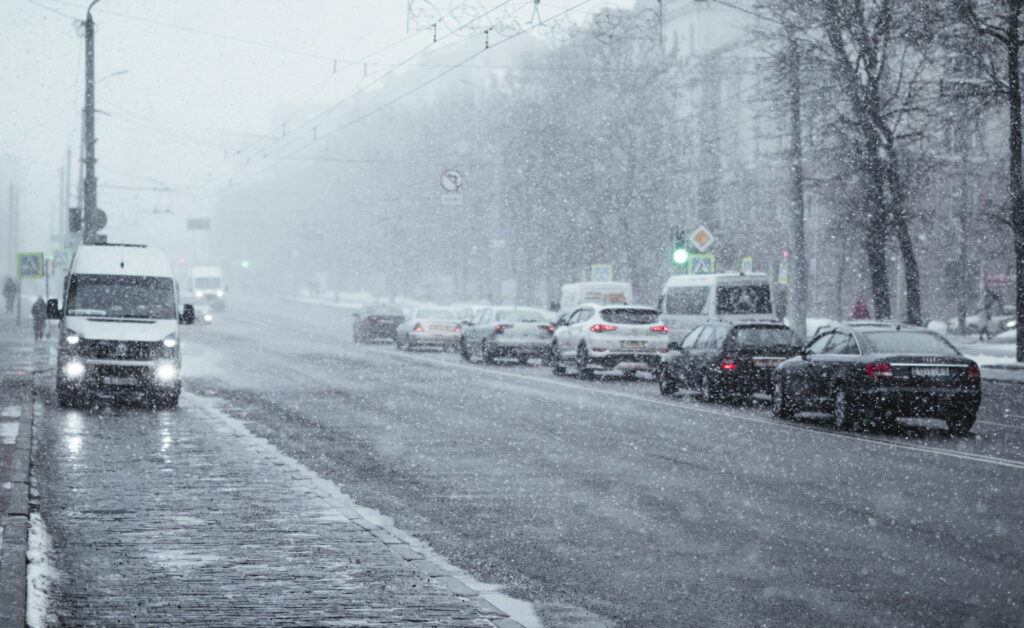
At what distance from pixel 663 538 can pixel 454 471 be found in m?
4.23

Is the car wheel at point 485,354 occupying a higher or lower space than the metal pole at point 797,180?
lower

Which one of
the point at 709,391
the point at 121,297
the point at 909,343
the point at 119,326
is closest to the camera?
the point at 909,343

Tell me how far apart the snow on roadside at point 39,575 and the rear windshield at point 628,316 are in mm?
20176

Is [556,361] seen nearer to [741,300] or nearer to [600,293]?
[741,300]

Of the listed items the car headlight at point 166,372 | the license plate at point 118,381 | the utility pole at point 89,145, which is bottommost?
the license plate at point 118,381

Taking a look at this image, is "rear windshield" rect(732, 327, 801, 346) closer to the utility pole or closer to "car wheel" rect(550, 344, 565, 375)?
"car wheel" rect(550, 344, 565, 375)

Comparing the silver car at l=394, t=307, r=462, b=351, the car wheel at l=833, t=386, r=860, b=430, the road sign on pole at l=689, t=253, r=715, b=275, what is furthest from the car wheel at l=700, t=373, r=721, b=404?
the silver car at l=394, t=307, r=462, b=351

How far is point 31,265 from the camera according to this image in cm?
3759

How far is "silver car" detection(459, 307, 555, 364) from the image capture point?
35.3 metres

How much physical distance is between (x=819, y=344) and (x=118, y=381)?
33.5 feet

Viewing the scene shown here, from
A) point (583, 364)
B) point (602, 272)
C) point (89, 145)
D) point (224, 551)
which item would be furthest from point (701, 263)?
point (224, 551)

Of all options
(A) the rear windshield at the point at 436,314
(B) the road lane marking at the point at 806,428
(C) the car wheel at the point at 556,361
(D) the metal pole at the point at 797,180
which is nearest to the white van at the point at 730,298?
(D) the metal pole at the point at 797,180

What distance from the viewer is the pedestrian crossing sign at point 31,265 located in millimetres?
37469

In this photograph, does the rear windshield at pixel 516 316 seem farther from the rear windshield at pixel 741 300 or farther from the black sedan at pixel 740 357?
the black sedan at pixel 740 357
